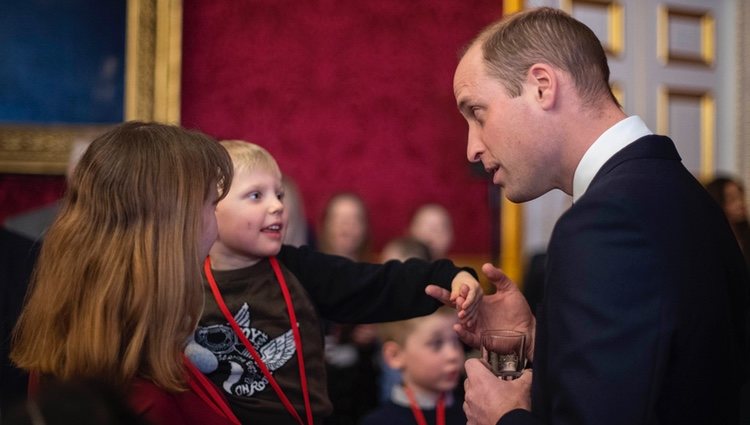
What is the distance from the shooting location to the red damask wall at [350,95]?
565 centimetres

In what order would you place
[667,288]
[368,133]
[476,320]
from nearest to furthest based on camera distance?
[667,288] < [476,320] < [368,133]

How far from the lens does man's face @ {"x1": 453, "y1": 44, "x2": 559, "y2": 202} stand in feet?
5.88

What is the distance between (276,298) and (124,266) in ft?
2.29

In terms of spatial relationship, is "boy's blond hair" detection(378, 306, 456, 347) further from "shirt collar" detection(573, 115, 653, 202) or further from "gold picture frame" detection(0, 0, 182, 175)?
"gold picture frame" detection(0, 0, 182, 175)

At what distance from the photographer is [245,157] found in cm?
247

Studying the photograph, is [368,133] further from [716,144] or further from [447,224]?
[716,144]

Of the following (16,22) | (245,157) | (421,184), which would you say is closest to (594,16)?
(421,184)

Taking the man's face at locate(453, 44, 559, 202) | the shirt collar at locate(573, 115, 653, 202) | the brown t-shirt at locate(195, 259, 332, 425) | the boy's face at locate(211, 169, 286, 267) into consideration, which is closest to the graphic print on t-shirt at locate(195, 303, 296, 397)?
the brown t-shirt at locate(195, 259, 332, 425)

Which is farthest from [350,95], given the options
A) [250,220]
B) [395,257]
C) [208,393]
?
[208,393]

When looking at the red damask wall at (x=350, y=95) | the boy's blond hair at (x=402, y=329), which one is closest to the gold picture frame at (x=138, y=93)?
the red damask wall at (x=350, y=95)

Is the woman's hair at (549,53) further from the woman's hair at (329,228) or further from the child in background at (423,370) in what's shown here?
the woman's hair at (329,228)

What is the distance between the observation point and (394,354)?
11.7 ft

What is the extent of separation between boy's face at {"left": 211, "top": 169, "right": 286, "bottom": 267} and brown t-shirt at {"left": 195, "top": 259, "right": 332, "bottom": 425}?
65mm

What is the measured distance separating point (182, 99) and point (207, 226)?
151 inches
